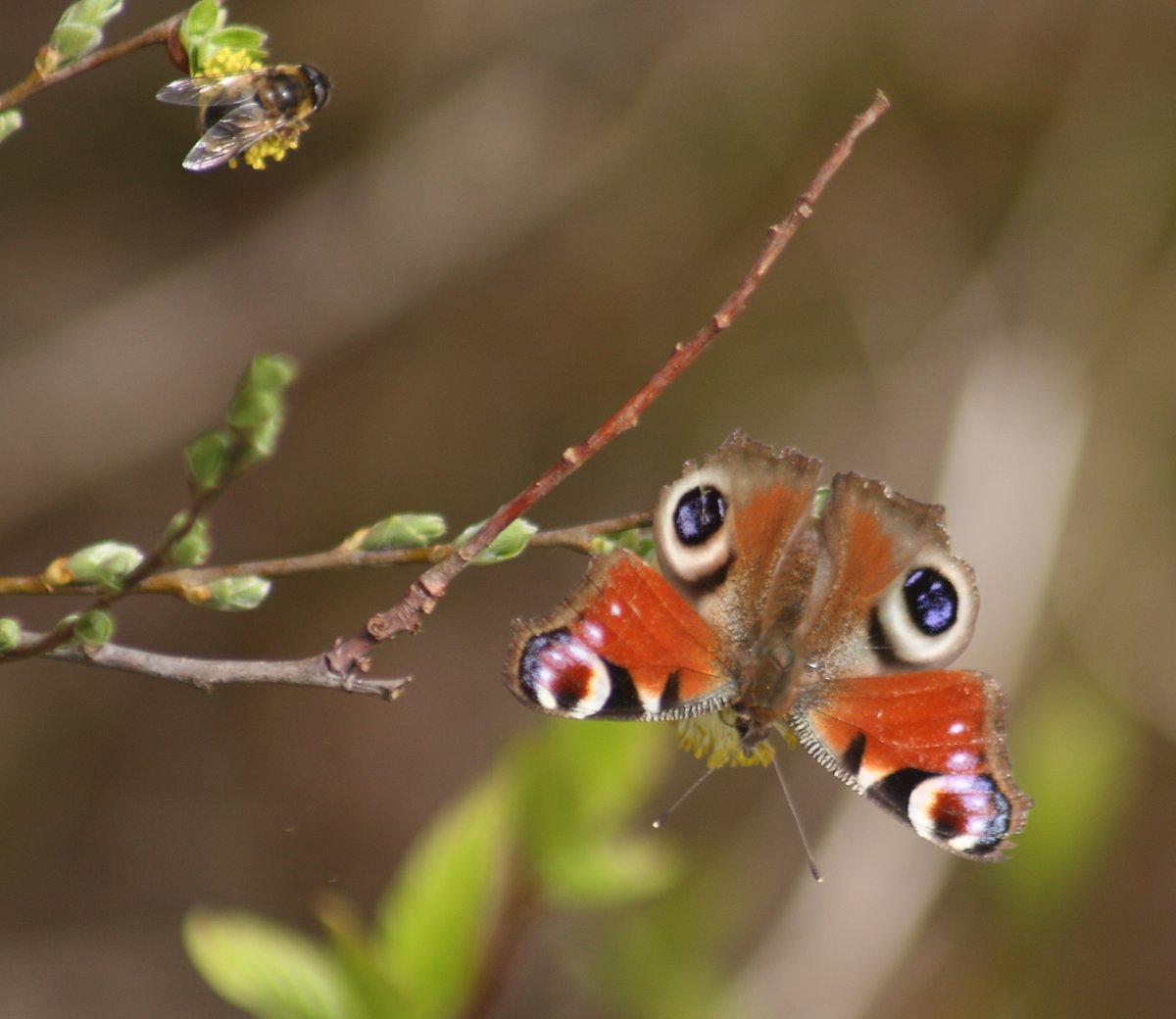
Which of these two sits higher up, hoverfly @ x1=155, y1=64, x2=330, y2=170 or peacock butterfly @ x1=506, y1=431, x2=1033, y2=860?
hoverfly @ x1=155, y1=64, x2=330, y2=170

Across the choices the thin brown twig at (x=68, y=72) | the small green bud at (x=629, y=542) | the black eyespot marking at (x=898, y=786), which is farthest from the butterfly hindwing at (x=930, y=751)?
the thin brown twig at (x=68, y=72)

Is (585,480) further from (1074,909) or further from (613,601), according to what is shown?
(613,601)

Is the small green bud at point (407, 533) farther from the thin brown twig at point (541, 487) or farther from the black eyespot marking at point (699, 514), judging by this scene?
the black eyespot marking at point (699, 514)

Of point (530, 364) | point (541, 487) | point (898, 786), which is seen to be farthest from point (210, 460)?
point (530, 364)

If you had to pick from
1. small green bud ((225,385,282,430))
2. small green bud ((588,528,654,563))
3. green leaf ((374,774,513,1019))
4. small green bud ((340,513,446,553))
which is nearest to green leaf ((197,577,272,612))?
small green bud ((340,513,446,553))

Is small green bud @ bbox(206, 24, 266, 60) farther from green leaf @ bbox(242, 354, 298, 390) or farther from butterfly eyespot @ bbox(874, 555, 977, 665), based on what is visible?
butterfly eyespot @ bbox(874, 555, 977, 665)

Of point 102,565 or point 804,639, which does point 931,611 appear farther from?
point 102,565

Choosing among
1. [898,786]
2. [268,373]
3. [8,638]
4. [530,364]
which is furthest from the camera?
[530,364]
